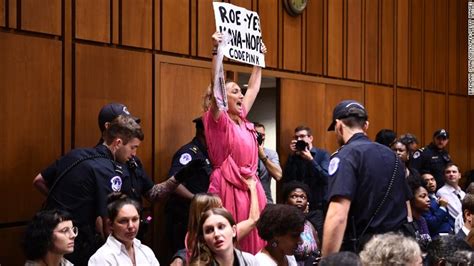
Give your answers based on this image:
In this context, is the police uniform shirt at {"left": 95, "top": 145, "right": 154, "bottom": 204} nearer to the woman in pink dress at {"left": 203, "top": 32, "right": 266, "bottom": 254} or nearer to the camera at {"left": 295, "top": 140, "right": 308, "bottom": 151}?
the woman in pink dress at {"left": 203, "top": 32, "right": 266, "bottom": 254}

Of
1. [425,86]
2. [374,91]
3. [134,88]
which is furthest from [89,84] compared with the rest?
[425,86]

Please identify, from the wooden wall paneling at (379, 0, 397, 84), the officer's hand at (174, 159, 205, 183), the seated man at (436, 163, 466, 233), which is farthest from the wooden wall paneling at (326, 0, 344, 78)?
the officer's hand at (174, 159, 205, 183)

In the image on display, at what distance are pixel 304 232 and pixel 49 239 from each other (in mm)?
1509

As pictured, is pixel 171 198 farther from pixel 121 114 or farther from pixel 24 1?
pixel 24 1

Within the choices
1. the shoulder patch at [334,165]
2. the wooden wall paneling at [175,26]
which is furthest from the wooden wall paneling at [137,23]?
the shoulder patch at [334,165]

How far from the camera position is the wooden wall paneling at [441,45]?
375 inches

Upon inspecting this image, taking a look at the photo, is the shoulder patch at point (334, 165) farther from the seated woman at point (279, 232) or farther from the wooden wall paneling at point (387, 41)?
the wooden wall paneling at point (387, 41)

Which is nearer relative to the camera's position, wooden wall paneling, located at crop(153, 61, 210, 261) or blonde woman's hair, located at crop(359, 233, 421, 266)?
blonde woman's hair, located at crop(359, 233, 421, 266)

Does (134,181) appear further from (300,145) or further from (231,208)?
(300,145)

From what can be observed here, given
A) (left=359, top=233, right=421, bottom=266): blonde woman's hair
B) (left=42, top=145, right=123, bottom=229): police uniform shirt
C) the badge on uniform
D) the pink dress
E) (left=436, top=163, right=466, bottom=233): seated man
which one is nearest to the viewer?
(left=359, top=233, right=421, bottom=266): blonde woman's hair

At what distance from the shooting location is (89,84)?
4.62 metres

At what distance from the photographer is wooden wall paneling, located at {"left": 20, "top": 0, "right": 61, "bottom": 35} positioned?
422 cm

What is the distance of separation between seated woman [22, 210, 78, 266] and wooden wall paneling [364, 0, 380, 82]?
5332mm

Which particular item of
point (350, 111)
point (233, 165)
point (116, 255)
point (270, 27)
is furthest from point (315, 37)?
point (116, 255)
